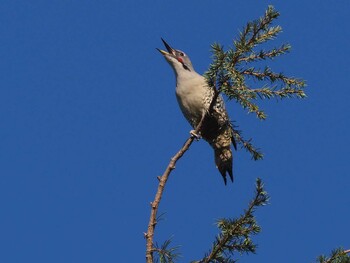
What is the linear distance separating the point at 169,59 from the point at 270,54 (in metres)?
5.35

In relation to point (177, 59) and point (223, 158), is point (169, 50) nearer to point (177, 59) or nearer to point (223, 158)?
point (177, 59)

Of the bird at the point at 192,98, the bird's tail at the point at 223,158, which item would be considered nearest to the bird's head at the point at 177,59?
the bird at the point at 192,98

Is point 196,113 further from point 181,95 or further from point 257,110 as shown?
point 257,110

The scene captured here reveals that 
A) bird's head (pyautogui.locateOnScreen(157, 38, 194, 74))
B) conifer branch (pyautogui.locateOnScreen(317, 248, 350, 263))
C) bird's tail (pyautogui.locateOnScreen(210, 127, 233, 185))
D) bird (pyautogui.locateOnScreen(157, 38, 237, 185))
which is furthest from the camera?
bird's head (pyautogui.locateOnScreen(157, 38, 194, 74))

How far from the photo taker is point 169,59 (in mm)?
9156

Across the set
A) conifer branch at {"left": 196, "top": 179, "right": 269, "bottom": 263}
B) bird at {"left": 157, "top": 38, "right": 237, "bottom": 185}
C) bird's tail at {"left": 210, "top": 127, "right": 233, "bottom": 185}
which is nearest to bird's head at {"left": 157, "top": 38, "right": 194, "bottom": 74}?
bird at {"left": 157, "top": 38, "right": 237, "bottom": 185}

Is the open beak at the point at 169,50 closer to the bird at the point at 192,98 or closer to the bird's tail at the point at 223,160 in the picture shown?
the bird at the point at 192,98

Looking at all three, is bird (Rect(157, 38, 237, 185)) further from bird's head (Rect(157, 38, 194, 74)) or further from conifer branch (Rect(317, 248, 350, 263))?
conifer branch (Rect(317, 248, 350, 263))

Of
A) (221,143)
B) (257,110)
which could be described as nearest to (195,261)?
(257,110)

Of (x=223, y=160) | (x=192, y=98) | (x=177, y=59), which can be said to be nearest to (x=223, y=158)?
(x=223, y=160)

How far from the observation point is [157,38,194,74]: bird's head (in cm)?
895

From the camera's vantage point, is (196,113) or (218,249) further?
(196,113)

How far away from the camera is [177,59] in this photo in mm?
9117

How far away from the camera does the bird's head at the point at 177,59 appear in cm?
895
